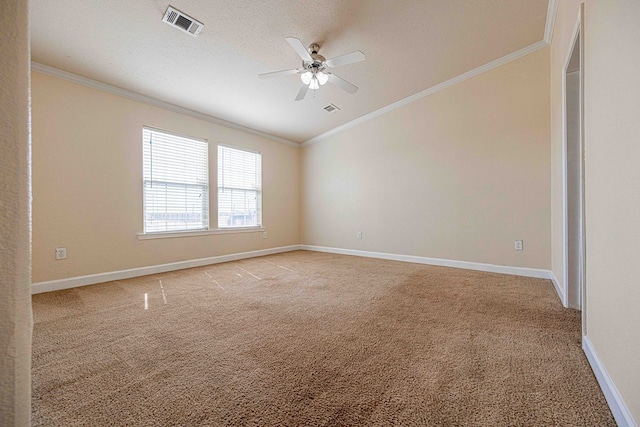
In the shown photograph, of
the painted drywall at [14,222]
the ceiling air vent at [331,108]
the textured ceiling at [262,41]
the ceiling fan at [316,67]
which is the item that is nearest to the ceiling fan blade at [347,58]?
the ceiling fan at [316,67]

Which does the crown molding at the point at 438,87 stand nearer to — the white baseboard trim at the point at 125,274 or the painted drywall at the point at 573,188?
the painted drywall at the point at 573,188

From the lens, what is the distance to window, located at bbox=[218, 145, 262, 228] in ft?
15.6

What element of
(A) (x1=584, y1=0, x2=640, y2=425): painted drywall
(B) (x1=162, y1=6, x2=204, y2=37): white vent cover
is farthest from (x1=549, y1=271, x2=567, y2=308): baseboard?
(B) (x1=162, y1=6, x2=204, y2=37): white vent cover

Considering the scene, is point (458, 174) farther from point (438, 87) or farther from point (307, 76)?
point (307, 76)

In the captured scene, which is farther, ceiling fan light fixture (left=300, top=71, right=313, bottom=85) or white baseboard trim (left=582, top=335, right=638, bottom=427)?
ceiling fan light fixture (left=300, top=71, right=313, bottom=85)

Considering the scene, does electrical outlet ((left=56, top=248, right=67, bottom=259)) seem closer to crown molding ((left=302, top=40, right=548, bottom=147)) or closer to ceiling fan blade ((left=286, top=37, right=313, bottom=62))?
ceiling fan blade ((left=286, top=37, right=313, bottom=62))

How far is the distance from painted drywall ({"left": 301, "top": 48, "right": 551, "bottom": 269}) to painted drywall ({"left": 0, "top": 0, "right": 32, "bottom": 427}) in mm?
4314

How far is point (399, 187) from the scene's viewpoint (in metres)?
4.61

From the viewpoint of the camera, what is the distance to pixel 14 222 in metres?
0.37

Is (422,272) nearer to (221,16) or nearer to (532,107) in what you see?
(532,107)

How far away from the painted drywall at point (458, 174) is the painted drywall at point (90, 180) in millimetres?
2965

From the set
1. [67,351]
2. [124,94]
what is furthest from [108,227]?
[67,351]

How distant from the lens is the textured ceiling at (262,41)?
2418 mm

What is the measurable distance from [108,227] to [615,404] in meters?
4.62
